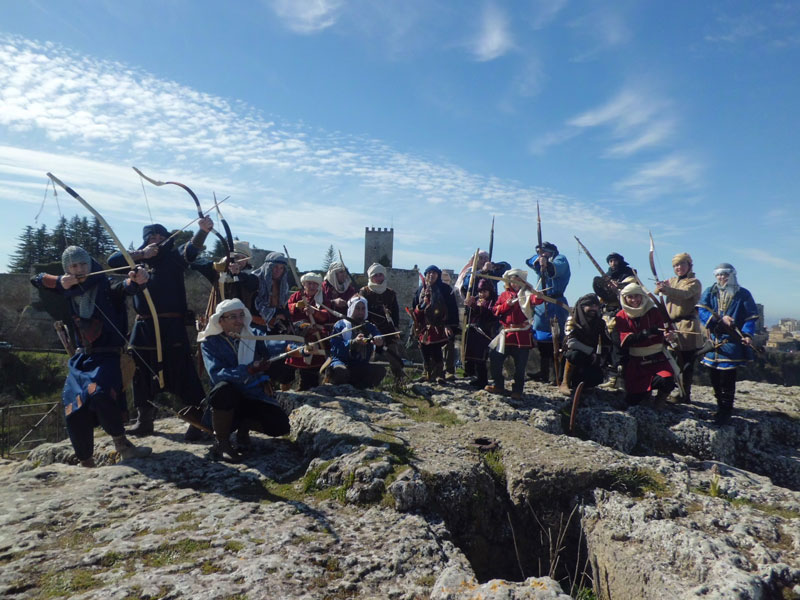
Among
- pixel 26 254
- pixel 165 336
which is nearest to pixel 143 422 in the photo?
pixel 165 336

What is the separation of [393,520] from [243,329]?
2.38m

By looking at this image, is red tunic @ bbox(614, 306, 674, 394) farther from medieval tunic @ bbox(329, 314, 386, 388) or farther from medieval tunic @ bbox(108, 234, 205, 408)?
medieval tunic @ bbox(108, 234, 205, 408)

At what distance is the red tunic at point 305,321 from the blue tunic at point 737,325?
17.1ft

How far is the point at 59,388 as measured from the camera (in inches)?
970

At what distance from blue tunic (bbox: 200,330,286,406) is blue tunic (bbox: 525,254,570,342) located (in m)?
4.81

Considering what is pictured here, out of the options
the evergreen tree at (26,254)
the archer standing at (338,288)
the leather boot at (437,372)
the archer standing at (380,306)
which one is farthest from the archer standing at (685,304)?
the evergreen tree at (26,254)

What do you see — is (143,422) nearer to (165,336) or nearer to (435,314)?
(165,336)

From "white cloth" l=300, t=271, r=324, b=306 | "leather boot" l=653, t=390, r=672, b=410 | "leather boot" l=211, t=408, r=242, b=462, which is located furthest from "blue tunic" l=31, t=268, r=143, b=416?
"leather boot" l=653, t=390, r=672, b=410

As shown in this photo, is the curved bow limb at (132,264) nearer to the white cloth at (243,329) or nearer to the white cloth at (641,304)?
the white cloth at (243,329)

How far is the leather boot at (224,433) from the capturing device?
4.52 metres

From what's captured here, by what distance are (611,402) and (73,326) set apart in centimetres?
670

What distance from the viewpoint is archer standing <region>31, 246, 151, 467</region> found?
4.53 meters

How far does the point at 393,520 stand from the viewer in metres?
3.50

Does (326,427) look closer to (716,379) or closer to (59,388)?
(716,379)
